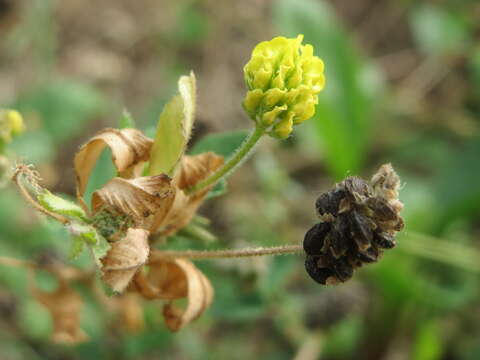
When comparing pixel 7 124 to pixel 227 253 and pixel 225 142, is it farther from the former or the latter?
pixel 227 253

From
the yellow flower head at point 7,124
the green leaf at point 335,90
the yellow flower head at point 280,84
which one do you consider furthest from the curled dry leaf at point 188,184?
the green leaf at point 335,90

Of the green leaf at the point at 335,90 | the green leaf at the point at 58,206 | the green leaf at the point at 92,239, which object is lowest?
the green leaf at the point at 92,239

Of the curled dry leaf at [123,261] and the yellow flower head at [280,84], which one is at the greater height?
the yellow flower head at [280,84]

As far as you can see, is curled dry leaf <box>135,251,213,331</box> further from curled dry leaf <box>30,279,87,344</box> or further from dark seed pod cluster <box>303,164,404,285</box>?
curled dry leaf <box>30,279,87,344</box>

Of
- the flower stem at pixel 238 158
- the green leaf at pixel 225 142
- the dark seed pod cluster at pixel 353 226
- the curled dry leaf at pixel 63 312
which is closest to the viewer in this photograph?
the dark seed pod cluster at pixel 353 226

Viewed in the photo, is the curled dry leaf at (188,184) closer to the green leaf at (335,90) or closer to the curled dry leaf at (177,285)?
the curled dry leaf at (177,285)

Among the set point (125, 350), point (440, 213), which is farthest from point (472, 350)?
point (125, 350)

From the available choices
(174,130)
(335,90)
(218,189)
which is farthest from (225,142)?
(335,90)
